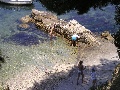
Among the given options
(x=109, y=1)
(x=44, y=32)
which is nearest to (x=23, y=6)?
(x=44, y=32)

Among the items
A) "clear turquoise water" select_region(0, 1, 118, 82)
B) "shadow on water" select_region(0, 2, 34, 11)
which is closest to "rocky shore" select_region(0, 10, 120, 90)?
"clear turquoise water" select_region(0, 1, 118, 82)

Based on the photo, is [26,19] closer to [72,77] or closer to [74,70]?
[74,70]

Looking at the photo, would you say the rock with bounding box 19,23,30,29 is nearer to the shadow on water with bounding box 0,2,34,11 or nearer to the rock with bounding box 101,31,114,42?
the shadow on water with bounding box 0,2,34,11

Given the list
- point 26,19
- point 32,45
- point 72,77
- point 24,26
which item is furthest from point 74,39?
point 26,19

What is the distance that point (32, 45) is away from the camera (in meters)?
34.9

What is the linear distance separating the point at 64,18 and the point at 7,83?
18.7 meters

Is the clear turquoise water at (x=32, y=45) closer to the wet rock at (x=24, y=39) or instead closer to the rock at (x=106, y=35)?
the wet rock at (x=24, y=39)

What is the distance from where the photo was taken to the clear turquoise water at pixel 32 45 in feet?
101

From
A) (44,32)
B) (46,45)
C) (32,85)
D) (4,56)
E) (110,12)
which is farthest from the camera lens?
(110,12)

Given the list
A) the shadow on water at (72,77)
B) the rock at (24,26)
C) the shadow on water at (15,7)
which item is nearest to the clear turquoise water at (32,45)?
the rock at (24,26)

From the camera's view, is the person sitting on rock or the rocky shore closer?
the rocky shore

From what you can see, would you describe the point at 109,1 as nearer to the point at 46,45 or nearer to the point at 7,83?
the point at 7,83

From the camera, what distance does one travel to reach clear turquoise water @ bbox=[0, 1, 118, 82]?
30688 mm

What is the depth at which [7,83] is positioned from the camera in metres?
27.5
